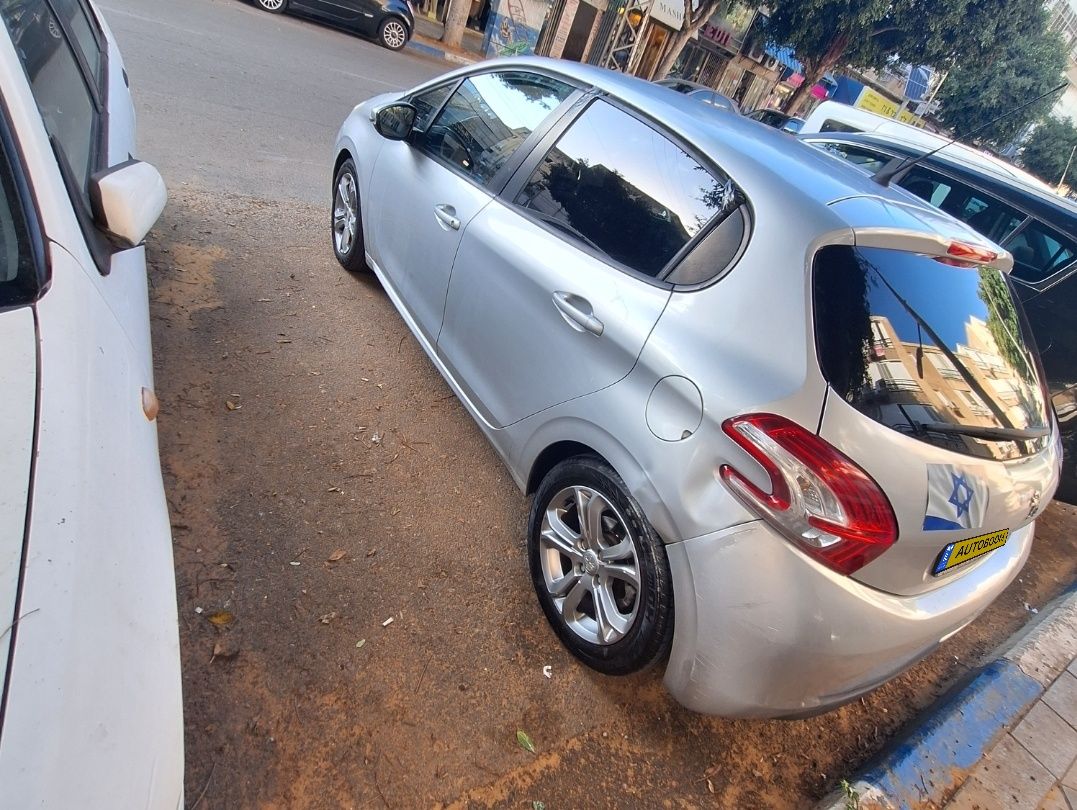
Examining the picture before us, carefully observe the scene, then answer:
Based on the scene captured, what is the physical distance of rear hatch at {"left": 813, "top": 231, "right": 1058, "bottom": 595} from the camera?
1.62 metres

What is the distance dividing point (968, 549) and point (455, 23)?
719 inches

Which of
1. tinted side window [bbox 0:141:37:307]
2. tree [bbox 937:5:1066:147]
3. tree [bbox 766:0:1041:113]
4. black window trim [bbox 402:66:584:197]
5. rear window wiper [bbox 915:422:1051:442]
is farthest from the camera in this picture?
tree [bbox 937:5:1066:147]

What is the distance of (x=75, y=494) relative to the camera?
1074mm

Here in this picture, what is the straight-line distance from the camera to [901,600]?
5.72 ft

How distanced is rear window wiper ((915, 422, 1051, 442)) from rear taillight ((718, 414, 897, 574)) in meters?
0.27

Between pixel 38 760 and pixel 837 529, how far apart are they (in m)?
1.62

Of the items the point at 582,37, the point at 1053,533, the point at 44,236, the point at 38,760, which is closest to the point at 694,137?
the point at 44,236

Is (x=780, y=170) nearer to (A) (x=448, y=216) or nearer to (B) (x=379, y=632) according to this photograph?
(A) (x=448, y=216)

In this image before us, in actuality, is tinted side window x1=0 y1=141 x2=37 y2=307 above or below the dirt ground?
above

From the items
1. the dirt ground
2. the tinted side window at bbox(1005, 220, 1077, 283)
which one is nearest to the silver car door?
the dirt ground

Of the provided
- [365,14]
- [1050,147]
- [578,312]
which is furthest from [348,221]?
[1050,147]

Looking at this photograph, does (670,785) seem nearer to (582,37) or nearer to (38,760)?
(38,760)

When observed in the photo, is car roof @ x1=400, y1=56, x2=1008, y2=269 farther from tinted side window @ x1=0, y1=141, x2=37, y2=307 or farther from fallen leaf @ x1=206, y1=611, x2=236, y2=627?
fallen leaf @ x1=206, y1=611, x2=236, y2=627

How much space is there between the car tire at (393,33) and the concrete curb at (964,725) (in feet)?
49.7
